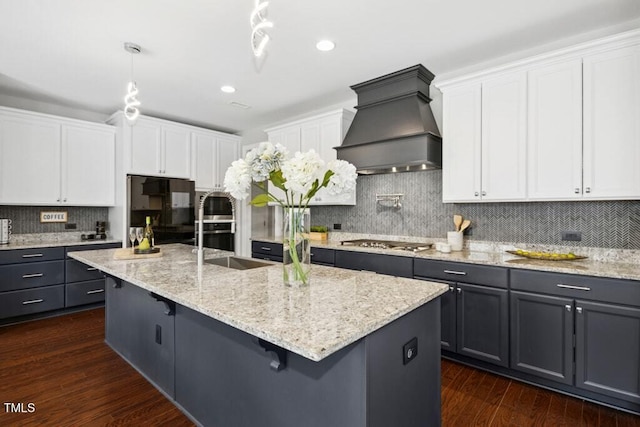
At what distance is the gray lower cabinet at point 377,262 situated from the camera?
9.71 ft

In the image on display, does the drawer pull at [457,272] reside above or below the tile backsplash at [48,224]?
below

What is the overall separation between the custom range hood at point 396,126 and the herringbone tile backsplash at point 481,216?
441 mm

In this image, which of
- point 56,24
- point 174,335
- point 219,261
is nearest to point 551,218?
point 219,261

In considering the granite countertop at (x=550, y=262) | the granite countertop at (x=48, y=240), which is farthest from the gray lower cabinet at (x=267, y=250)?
the granite countertop at (x=48, y=240)

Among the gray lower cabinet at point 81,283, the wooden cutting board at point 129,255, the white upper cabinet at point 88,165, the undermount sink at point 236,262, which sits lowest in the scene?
the gray lower cabinet at point 81,283

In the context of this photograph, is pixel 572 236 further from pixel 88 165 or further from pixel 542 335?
pixel 88 165

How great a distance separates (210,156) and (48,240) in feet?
7.74

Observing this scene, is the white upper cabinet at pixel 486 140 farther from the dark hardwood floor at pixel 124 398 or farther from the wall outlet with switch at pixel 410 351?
the wall outlet with switch at pixel 410 351

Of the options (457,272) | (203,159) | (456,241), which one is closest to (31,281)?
(203,159)

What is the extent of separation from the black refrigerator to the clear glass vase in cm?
352

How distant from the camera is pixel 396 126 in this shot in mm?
3188

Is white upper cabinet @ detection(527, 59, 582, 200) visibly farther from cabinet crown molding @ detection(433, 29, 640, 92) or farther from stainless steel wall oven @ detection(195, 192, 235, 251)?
stainless steel wall oven @ detection(195, 192, 235, 251)

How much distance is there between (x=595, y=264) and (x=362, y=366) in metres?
2.16

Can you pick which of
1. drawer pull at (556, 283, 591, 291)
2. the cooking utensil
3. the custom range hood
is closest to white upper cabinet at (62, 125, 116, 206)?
the custom range hood
